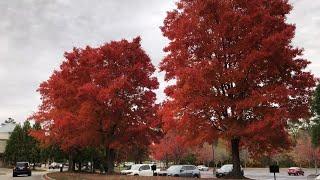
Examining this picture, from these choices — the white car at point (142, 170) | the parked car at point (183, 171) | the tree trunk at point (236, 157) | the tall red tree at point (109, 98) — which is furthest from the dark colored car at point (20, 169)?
the tree trunk at point (236, 157)

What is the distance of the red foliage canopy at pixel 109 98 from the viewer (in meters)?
34.2

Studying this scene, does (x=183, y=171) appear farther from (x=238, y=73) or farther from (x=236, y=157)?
(x=238, y=73)

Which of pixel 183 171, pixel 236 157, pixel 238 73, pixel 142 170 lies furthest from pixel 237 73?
pixel 142 170

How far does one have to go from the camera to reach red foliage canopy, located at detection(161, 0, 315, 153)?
77.0 ft

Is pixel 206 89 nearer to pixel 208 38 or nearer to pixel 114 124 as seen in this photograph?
pixel 208 38

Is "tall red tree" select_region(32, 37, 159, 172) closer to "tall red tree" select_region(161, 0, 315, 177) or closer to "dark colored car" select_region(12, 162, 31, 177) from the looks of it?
"tall red tree" select_region(161, 0, 315, 177)

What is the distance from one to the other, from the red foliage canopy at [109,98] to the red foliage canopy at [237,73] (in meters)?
9.30

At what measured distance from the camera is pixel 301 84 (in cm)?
2484

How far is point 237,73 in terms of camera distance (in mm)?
23453

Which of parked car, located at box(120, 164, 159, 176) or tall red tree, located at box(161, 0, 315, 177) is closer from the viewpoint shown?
tall red tree, located at box(161, 0, 315, 177)

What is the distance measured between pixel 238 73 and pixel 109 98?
1290 cm

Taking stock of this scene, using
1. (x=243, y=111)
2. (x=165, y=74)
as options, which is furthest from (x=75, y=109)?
(x=243, y=111)

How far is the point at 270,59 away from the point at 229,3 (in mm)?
3859

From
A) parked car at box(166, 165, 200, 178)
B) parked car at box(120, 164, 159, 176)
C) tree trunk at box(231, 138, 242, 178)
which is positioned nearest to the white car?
parked car at box(120, 164, 159, 176)
